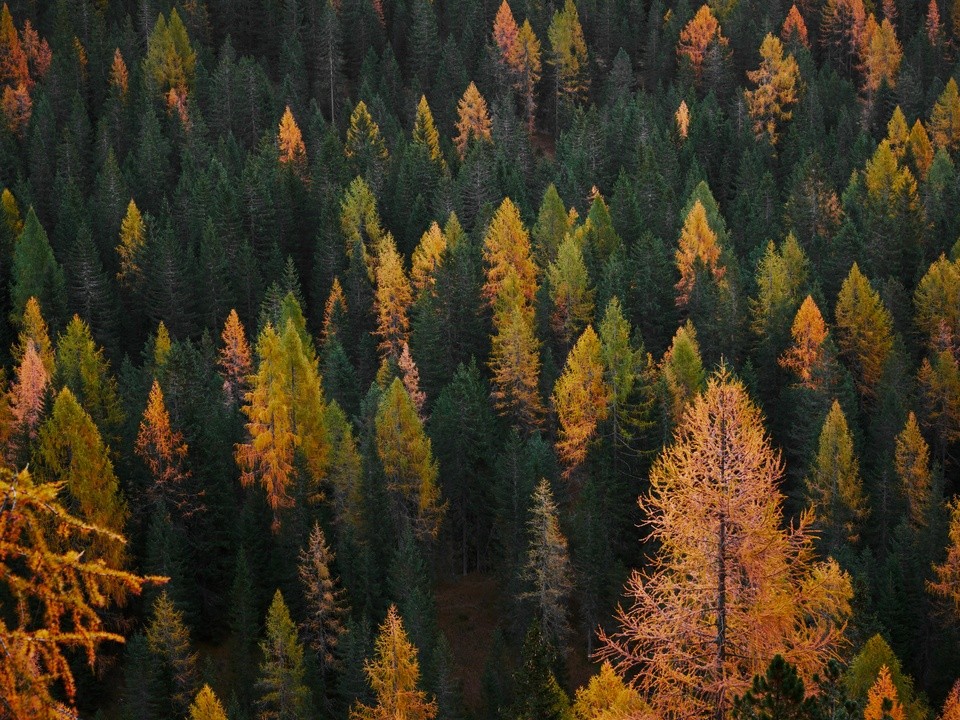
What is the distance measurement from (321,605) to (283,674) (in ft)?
18.2

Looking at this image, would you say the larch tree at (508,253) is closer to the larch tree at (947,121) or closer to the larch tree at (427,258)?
the larch tree at (427,258)

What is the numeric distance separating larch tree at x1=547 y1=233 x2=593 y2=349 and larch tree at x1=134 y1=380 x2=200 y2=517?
25955 mm

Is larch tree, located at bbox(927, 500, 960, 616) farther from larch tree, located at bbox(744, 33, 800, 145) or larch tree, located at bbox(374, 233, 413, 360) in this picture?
larch tree, located at bbox(744, 33, 800, 145)

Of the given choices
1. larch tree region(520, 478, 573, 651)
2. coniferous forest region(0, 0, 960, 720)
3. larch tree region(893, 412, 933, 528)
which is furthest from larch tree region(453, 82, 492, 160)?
larch tree region(520, 478, 573, 651)

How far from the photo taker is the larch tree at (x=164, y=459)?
216ft

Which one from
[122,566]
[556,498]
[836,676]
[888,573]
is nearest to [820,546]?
[888,573]

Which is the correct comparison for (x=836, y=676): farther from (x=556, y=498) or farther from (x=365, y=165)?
(x=365, y=165)

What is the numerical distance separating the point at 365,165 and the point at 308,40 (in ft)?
134

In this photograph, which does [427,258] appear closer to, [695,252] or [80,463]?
[695,252]

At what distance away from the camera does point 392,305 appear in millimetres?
85875

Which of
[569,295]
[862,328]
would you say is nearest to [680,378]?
[569,295]

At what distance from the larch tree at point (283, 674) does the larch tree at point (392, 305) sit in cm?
3218

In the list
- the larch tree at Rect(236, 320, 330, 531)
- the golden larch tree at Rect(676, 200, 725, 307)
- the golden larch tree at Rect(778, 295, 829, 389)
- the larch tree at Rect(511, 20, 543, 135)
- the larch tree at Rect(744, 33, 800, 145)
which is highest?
the larch tree at Rect(511, 20, 543, 135)

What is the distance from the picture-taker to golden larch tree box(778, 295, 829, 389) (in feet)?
240
